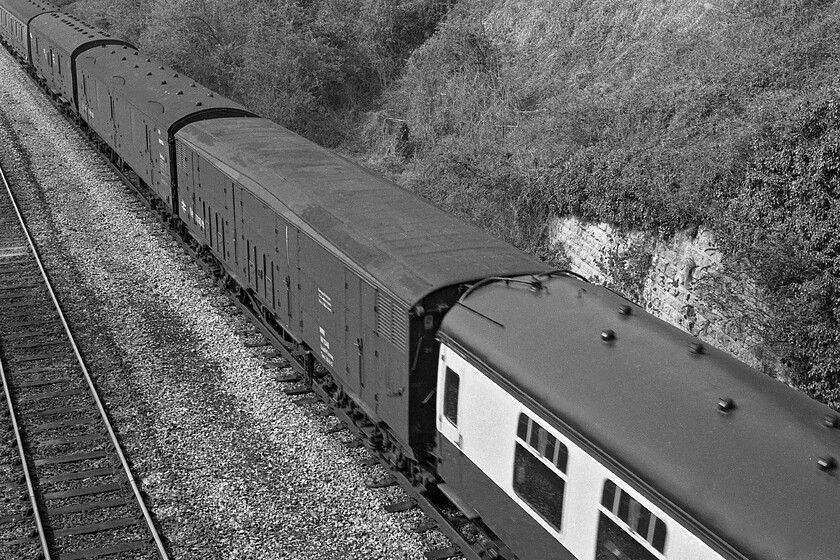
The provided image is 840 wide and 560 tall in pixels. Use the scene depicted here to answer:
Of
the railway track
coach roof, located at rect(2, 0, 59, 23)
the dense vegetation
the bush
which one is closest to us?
the railway track

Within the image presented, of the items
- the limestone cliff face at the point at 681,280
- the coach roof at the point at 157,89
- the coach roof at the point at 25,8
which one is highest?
the coach roof at the point at 25,8

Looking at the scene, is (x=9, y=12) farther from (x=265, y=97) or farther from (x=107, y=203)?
(x=107, y=203)

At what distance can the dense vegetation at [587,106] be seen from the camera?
12438mm

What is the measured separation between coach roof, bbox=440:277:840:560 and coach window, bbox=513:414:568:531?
11.0 inches

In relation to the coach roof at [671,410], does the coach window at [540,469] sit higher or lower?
lower

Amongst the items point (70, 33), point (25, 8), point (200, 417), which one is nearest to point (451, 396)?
point (200, 417)

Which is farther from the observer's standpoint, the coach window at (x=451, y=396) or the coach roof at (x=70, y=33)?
the coach roof at (x=70, y=33)

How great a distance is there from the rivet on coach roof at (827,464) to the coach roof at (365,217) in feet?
14.1

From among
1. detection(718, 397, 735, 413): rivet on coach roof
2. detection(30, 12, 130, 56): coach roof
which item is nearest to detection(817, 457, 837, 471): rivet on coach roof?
detection(718, 397, 735, 413): rivet on coach roof

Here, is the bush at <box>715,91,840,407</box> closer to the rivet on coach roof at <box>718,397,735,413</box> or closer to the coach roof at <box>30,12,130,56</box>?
the rivet on coach roof at <box>718,397,735,413</box>

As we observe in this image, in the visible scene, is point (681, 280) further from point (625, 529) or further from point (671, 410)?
point (625, 529)

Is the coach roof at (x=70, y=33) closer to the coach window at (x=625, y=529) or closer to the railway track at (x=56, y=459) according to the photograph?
the railway track at (x=56, y=459)

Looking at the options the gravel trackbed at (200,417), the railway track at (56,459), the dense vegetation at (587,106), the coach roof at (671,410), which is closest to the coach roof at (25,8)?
the dense vegetation at (587,106)

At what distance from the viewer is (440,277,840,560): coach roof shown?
17.9ft
